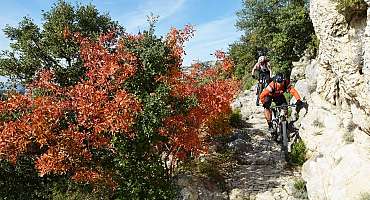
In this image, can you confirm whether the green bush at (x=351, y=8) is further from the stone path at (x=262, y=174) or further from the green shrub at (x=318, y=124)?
the stone path at (x=262, y=174)

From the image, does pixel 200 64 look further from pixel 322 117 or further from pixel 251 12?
pixel 251 12

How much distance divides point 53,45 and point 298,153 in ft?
34.9

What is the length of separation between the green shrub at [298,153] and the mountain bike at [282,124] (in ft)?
1.02

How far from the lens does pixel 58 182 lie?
14859 mm

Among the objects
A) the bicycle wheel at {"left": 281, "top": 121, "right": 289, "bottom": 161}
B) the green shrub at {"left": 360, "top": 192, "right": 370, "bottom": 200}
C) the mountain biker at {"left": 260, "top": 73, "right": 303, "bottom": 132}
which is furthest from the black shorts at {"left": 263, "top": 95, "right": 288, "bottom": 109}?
the green shrub at {"left": 360, "top": 192, "right": 370, "bottom": 200}

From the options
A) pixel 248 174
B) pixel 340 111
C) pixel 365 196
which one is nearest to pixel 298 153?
pixel 248 174

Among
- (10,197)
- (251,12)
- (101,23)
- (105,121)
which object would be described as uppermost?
(251,12)

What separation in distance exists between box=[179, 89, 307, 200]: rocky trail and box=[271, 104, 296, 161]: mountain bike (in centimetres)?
82

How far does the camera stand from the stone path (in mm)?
15688

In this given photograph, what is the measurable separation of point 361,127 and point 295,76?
18.2 meters

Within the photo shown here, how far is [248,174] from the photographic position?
57.6 feet

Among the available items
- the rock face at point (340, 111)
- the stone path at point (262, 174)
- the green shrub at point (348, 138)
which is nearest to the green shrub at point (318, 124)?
the rock face at point (340, 111)

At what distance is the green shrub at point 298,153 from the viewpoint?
16891mm

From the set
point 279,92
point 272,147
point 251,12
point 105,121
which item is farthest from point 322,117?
point 251,12
